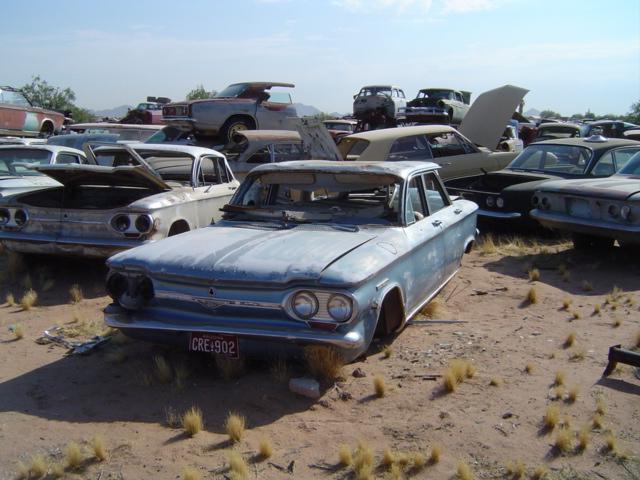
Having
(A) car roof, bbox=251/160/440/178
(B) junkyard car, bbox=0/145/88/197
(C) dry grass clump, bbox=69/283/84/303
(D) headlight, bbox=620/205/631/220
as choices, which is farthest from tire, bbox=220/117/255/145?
(D) headlight, bbox=620/205/631/220

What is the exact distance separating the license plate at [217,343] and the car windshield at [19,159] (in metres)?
6.71

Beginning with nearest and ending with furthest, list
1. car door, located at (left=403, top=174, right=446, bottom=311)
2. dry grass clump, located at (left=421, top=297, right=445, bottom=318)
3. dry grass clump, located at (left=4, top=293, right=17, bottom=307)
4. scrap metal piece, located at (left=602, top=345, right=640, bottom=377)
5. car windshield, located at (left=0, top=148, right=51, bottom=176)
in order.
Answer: scrap metal piece, located at (left=602, top=345, right=640, bottom=377) < car door, located at (left=403, top=174, right=446, bottom=311) < dry grass clump, located at (left=421, top=297, right=445, bottom=318) < dry grass clump, located at (left=4, top=293, right=17, bottom=307) < car windshield, located at (left=0, top=148, right=51, bottom=176)

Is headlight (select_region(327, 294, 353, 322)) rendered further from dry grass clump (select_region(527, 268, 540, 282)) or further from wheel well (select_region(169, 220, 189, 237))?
dry grass clump (select_region(527, 268, 540, 282))

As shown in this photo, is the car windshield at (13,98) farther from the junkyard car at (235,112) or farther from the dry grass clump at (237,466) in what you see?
the dry grass clump at (237,466)

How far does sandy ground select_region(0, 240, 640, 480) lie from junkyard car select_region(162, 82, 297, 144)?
26.3 ft

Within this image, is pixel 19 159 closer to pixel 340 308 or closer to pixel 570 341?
pixel 340 308

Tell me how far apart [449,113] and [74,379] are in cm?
2061

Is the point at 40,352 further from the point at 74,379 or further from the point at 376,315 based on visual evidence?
the point at 376,315

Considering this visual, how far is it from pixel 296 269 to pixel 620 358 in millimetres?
2208

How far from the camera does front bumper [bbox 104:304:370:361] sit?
402 centimetres

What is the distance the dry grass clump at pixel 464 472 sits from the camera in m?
3.25

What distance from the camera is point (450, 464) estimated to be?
11.2ft

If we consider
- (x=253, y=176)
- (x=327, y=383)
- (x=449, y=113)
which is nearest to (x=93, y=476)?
(x=327, y=383)

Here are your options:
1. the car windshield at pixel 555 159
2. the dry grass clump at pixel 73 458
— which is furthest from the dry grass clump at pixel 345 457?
the car windshield at pixel 555 159
